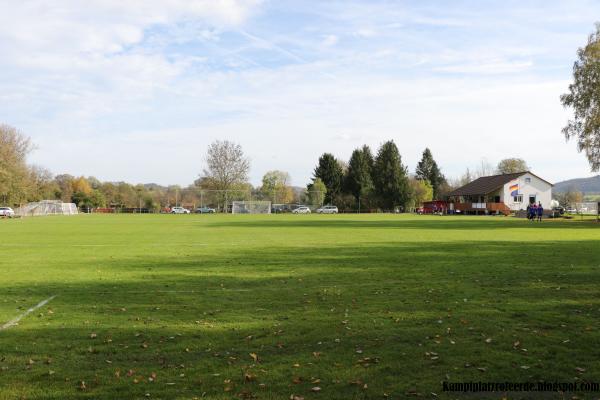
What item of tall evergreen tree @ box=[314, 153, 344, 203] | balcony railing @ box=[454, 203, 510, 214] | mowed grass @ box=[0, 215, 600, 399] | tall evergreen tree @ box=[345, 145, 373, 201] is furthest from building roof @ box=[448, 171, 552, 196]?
mowed grass @ box=[0, 215, 600, 399]

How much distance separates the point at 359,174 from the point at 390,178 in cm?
622

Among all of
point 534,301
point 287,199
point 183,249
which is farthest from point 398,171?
point 534,301

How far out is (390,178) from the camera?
336 ft

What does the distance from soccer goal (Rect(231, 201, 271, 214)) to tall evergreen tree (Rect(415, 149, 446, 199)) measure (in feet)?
176

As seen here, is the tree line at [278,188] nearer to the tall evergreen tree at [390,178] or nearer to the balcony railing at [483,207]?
the tall evergreen tree at [390,178]

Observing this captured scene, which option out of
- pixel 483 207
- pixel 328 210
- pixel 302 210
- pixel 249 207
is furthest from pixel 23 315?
pixel 302 210

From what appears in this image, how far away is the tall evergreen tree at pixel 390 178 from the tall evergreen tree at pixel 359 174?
1.65 meters

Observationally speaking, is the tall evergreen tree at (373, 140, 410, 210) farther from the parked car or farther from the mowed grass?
the mowed grass

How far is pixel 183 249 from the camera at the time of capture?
21.7 meters

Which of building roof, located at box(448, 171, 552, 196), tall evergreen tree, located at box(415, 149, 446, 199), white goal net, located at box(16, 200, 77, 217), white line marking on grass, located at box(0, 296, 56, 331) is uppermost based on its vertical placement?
tall evergreen tree, located at box(415, 149, 446, 199)

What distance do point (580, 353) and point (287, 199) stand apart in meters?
108

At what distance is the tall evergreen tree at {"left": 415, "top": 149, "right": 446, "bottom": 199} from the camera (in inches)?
5177

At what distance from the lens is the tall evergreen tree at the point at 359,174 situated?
10412 cm

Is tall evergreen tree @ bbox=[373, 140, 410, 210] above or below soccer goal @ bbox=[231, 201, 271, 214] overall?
above
